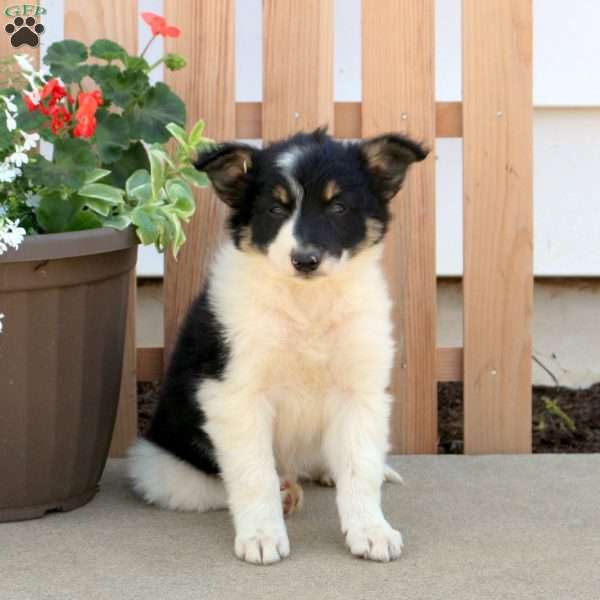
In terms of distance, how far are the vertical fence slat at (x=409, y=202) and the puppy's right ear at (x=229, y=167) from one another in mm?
1001

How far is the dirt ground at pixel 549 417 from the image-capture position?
5.15 m

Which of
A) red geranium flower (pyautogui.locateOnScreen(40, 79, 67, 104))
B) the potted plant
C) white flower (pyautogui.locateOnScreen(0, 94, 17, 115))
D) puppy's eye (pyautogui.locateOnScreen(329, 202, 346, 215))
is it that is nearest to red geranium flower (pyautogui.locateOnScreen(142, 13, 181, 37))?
the potted plant

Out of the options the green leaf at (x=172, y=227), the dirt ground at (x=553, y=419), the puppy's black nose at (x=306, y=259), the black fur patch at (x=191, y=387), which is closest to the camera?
the puppy's black nose at (x=306, y=259)

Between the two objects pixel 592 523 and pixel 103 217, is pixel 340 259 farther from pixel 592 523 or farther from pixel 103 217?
pixel 592 523

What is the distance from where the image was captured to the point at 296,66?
4578mm

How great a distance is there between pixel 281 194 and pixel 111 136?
2.60 feet

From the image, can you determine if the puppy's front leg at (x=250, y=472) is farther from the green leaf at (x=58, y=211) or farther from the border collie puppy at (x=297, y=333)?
the green leaf at (x=58, y=211)

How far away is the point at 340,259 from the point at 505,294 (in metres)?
1.26

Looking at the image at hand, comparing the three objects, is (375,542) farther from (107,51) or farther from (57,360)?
(107,51)

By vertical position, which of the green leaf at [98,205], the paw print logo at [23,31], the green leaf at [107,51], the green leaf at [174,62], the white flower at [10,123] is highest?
the paw print logo at [23,31]

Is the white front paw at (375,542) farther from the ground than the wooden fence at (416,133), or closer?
closer

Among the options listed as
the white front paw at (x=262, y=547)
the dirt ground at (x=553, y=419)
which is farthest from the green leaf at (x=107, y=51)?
the dirt ground at (x=553, y=419)

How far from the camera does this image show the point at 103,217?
3.85 meters

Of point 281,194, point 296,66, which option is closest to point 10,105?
point 281,194
